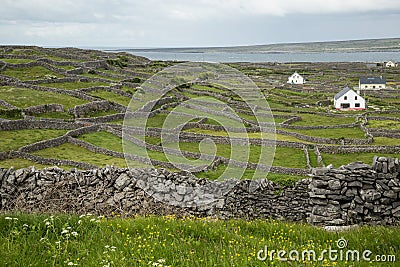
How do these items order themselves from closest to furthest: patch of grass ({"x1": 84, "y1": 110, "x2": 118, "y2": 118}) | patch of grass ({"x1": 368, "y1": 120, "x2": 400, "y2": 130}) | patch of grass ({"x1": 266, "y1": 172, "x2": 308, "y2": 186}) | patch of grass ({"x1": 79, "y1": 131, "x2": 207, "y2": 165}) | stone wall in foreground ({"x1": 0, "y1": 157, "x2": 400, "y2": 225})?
stone wall in foreground ({"x1": 0, "y1": 157, "x2": 400, "y2": 225}), patch of grass ({"x1": 266, "y1": 172, "x2": 308, "y2": 186}), patch of grass ({"x1": 79, "y1": 131, "x2": 207, "y2": 165}), patch of grass ({"x1": 84, "y1": 110, "x2": 118, "y2": 118}), patch of grass ({"x1": 368, "y1": 120, "x2": 400, "y2": 130})

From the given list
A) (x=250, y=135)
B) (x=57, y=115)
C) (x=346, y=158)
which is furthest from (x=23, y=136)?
(x=346, y=158)

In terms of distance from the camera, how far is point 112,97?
6581 cm

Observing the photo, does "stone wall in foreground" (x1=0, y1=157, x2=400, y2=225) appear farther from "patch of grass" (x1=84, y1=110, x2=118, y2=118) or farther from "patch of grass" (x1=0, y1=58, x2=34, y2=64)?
"patch of grass" (x1=0, y1=58, x2=34, y2=64)

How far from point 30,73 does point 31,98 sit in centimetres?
2034

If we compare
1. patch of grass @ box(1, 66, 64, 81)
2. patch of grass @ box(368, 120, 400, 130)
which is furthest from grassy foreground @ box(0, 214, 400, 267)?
patch of grass @ box(1, 66, 64, 81)

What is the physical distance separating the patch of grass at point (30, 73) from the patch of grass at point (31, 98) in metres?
9.89

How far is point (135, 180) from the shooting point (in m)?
16.3

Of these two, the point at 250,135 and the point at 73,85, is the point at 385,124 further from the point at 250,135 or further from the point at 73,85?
the point at 73,85

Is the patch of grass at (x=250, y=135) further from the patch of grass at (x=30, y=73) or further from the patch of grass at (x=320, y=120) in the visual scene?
the patch of grass at (x=30, y=73)

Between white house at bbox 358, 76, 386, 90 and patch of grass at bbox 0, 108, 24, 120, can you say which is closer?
patch of grass at bbox 0, 108, 24, 120

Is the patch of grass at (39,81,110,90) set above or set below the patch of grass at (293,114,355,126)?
above

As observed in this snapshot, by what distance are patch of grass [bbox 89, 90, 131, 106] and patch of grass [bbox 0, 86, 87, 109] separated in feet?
14.6

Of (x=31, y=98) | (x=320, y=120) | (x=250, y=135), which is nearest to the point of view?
(x=250, y=135)

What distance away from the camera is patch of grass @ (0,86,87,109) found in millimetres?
55831
